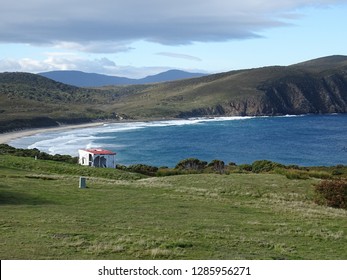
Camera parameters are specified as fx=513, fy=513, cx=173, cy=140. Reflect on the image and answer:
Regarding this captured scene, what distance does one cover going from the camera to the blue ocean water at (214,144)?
95688 millimetres

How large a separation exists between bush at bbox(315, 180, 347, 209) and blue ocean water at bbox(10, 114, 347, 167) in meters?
55.8

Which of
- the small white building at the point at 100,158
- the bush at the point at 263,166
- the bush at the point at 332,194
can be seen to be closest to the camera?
the bush at the point at 332,194

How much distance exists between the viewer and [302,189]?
32438 mm

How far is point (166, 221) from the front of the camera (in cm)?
1948

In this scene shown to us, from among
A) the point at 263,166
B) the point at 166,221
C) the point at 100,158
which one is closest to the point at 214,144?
the point at 100,158

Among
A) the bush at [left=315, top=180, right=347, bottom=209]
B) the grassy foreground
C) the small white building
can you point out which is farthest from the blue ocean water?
the bush at [left=315, top=180, right=347, bottom=209]

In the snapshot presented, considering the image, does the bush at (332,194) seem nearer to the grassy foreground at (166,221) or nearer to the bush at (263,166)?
the grassy foreground at (166,221)

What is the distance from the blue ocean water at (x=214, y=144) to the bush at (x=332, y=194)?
55.8 meters

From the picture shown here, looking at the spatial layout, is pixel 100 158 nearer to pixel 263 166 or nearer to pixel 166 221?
pixel 263 166

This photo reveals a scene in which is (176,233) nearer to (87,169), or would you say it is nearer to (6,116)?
(87,169)

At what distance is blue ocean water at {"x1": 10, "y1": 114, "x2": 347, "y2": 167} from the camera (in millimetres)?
95688

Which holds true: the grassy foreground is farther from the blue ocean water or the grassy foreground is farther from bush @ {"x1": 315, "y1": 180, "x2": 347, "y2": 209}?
the blue ocean water

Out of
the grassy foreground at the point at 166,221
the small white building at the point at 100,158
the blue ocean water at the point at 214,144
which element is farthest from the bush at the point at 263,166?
the blue ocean water at the point at 214,144
